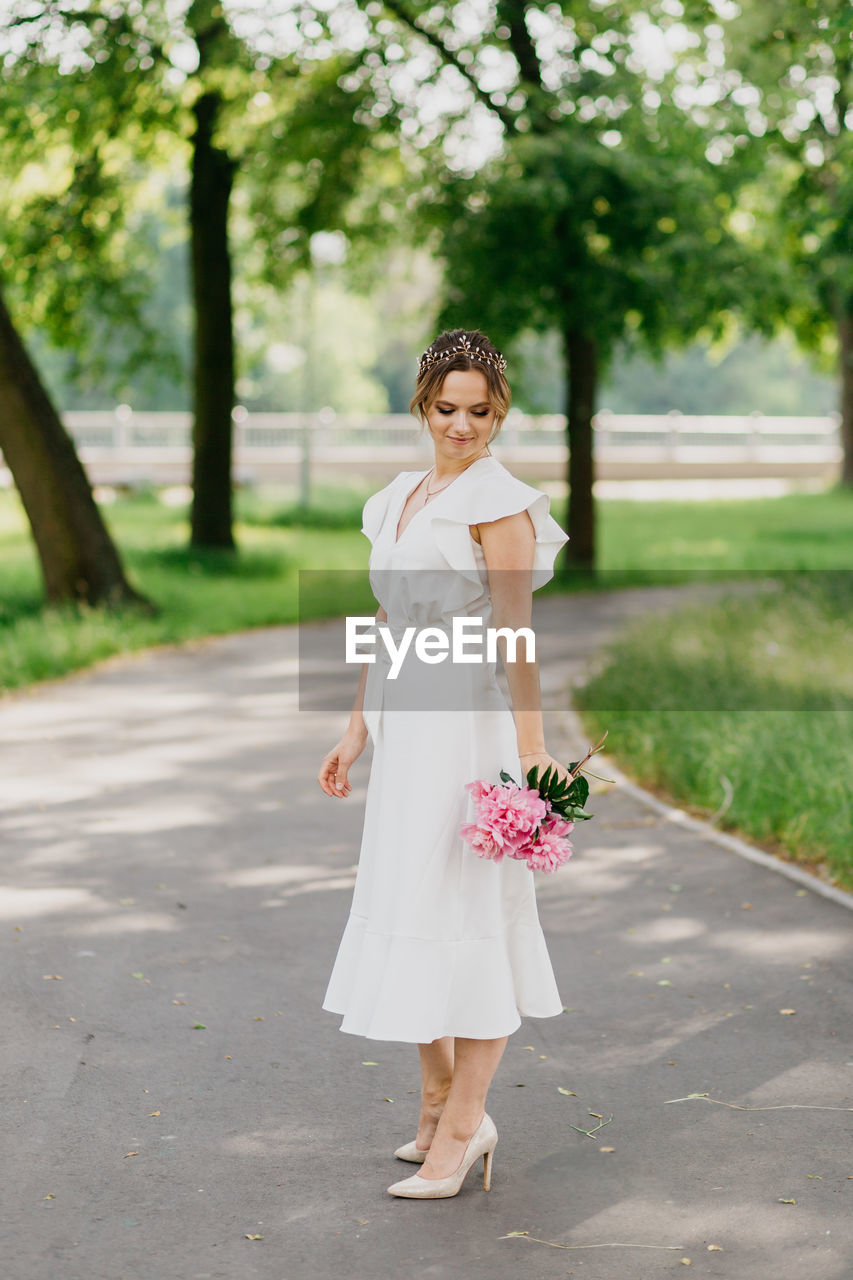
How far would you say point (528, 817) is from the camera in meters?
3.74

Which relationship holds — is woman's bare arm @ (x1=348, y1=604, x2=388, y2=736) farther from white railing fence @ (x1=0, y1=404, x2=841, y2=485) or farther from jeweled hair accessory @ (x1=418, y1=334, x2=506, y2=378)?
white railing fence @ (x1=0, y1=404, x2=841, y2=485)

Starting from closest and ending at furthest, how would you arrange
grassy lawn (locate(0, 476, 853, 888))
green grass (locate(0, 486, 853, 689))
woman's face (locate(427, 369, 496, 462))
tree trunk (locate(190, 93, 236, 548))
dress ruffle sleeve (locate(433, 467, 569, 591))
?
1. dress ruffle sleeve (locate(433, 467, 569, 591))
2. woman's face (locate(427, 369, 496, 462))
3. grassy lawn (locate(0, 476, 853, 888))
4. green grass (locate(0, 486, 853, 689))
5. tree trunk (locate(190, 93, 236, 548))

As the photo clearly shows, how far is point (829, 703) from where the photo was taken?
9.49m

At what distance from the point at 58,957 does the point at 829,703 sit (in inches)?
212

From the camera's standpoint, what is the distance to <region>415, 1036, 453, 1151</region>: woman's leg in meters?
4.13

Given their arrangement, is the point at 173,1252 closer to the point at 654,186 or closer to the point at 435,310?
the point at 654,186

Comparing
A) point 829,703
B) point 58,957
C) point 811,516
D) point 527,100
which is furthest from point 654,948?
point 811,516

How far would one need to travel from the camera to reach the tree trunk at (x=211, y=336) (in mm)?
20062

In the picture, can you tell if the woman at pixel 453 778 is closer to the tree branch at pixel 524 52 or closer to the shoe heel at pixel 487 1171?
the shoe heel at pixel 487 1171

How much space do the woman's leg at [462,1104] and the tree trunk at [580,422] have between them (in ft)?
52.9

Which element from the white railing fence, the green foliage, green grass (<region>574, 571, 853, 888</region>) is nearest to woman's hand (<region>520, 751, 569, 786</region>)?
green grass (<region>574, 571, 853, 888</region>)

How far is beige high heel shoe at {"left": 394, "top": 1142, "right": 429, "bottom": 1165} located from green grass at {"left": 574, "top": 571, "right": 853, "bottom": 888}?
3.24m

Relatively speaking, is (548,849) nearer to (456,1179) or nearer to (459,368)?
(456,1179)

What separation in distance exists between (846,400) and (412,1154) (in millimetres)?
33562
